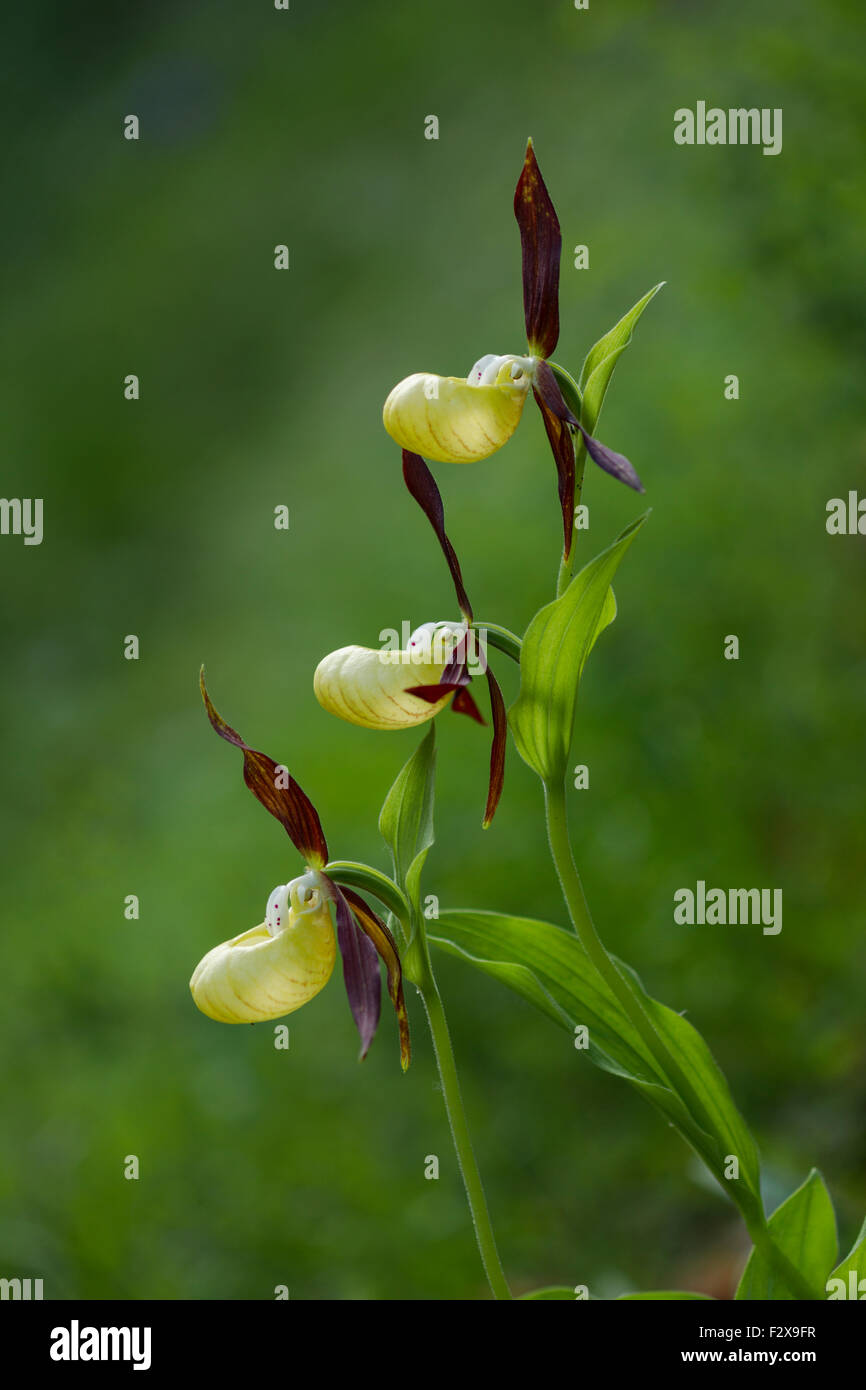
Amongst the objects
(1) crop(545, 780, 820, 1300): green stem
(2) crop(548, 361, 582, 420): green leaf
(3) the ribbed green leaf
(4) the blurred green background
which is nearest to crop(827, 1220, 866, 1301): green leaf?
(1) crop(545, 780, 820, 1300): green stem

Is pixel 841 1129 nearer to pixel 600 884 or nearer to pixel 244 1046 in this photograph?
pixel 600 884

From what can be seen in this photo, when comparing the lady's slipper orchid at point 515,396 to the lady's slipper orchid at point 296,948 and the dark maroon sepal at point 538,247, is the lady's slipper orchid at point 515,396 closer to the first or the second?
the dark maroon sepal at point 538,247

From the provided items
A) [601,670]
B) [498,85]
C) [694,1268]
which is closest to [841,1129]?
[694,1268]

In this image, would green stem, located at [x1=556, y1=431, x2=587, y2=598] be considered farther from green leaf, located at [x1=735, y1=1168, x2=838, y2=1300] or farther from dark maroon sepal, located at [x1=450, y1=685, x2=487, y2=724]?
green leaf, located at [x1=735, y1=1168, x2=838, y2=1300]

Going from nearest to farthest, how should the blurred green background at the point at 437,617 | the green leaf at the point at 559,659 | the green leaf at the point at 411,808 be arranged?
the green leaf at the point at 559,659 < the green leaf at the point at 411,808 < the blurred green background at the point at 437,617

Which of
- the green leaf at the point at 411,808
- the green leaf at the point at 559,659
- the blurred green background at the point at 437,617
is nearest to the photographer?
the green leaf at the point at 559,659

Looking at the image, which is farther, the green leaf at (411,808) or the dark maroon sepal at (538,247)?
the green leaf at (411,808)

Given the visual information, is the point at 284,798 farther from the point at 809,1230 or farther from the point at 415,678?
the point at 809,1230

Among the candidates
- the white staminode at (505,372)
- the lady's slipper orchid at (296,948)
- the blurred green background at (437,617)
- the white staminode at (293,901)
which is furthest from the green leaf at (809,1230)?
the white staminode at (505,372)
